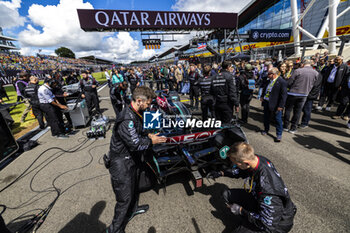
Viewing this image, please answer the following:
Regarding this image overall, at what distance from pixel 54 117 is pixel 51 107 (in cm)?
33

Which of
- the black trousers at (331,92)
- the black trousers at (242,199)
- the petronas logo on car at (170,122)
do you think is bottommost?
the black trousers at (242,199)

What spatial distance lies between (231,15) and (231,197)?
11.4 m

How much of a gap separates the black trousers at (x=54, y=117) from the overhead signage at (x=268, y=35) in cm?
2016

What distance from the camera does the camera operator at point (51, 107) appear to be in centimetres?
424

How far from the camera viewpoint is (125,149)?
6.01 feet

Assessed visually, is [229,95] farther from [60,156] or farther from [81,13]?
[81,13]

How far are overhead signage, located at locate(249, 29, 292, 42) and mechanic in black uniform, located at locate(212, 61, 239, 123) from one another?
17595 millimetres

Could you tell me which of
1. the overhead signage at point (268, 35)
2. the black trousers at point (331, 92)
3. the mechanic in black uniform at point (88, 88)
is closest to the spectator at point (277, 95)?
the black trousers at point (331, 92)

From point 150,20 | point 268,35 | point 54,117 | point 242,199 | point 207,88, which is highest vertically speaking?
point 268,35

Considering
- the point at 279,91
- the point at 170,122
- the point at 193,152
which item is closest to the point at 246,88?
the point at 279,91

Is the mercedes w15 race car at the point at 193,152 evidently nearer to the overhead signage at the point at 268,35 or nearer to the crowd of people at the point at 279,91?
the crowd of people at the point at 279,91

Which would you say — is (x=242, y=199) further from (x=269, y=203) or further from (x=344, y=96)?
(x=344, y=96)

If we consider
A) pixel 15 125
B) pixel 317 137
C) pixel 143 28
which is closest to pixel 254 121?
pixel 317 137

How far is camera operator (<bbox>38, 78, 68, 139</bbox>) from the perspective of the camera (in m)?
4.24
